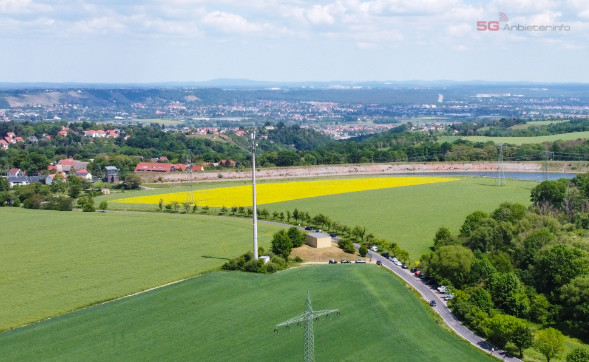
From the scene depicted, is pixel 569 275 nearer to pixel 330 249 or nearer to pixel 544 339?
pixel 544 339

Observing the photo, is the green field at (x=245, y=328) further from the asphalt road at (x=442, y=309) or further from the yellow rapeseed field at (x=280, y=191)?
the yellow rapeseed field at (x=280, y=191)

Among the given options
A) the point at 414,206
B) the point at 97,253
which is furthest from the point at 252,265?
the point at 414,206

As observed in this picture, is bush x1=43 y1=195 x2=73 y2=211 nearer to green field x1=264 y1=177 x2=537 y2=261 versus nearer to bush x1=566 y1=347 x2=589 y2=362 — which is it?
green field x1=264 y1=177 x2=537 y2=261

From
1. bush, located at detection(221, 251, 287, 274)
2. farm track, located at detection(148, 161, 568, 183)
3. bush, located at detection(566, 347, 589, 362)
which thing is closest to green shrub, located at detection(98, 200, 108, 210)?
farm track, located at detection(148, 161, 568, 183)

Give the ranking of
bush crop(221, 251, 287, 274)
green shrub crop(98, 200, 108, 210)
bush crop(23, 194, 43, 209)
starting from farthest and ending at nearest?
bush crop(23, 194, 43, 209), green shrub crop(98, 200, 108, 210), bush crop(221, 251, 287, 274)

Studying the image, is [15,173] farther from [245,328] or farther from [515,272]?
[515,272]
